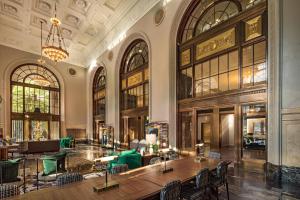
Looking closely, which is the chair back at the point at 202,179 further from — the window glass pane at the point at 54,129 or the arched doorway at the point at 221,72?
the window glass pane at the point at 54,129

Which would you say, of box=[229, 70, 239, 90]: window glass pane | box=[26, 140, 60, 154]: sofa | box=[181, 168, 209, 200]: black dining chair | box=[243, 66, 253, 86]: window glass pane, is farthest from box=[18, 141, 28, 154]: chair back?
box=[243, 66, 253, 86]: window glass pane

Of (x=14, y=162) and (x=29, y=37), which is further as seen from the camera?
(x=29, y=37)

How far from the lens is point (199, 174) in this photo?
312 cm

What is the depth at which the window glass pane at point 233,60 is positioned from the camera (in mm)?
5631

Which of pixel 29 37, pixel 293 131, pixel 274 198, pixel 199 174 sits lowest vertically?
pixel 274 198

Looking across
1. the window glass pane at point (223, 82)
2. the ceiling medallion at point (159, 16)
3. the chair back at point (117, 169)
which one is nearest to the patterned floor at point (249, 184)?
the chair back at point (117, 169)

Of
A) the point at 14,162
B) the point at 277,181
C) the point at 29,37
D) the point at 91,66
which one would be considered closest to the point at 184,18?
the point at 277,181

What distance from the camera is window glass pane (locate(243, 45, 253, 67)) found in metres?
5.29

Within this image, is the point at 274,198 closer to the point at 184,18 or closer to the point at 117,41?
the point at 184,18

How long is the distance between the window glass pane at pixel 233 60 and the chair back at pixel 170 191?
14.7 feet

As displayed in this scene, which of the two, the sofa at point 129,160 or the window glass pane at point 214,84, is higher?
the window glass pane at point 214,84

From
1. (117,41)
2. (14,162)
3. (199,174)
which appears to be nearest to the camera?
(199,174)

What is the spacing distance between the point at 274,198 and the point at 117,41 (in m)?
11.2

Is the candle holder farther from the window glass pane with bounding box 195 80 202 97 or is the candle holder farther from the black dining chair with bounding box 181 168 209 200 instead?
the window glass pane with bounding box 195 80 202 97
